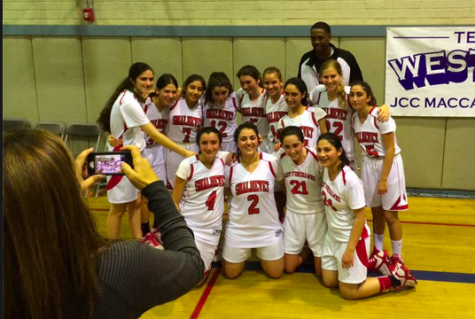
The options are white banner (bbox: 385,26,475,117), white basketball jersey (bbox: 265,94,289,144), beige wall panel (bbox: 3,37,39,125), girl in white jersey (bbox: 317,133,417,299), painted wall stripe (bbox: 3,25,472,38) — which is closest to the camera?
girl in white jersey (bbox: 317,133,417,299)

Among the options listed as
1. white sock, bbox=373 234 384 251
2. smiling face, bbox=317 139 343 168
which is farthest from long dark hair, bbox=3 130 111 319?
white sock, bbox=373 234 384 251

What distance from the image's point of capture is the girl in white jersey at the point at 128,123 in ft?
13.5

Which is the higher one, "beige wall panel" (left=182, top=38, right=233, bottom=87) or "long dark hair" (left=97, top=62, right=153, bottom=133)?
"beige wall panel" (left=182, top=38, right=233, bottom=87)

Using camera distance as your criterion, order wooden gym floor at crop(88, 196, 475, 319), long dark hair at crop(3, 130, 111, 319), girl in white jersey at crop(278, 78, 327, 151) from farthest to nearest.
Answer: girl in white jersey at crop(278, 78, 327, 151) < wooden gym floor at crop(88, 196, 475, 319) < long dark hair at crop(3, 130, 111, 319)

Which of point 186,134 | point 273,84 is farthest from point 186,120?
point 273,84

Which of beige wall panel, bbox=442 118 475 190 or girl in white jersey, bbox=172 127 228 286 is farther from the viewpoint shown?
beige wall panel, bbox=442 118 475 190

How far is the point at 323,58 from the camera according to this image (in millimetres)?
4734

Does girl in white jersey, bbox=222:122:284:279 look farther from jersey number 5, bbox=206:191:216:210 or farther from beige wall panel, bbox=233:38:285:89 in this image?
beige wall panel, bbox=233:38:285:89

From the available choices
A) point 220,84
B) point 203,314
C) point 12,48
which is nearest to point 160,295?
point 203,314

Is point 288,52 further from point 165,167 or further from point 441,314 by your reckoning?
point 441,314

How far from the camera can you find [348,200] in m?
3.73

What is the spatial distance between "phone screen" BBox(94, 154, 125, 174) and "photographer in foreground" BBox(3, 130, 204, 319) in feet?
1.21

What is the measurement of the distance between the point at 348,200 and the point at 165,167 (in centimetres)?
229

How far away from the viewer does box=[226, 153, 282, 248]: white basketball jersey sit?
4.15m
